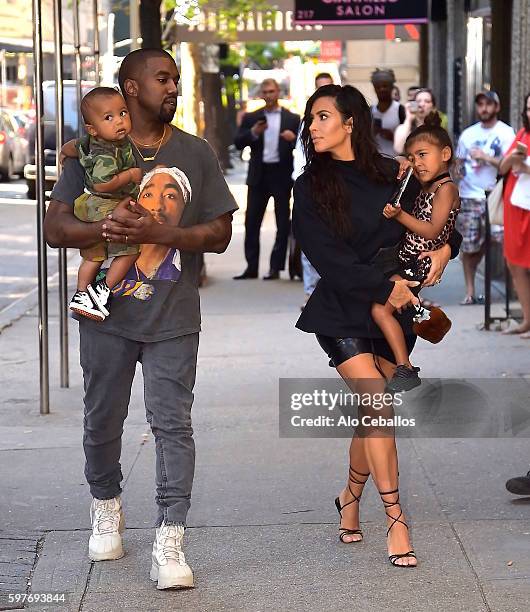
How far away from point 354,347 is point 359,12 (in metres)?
Result: 10.1

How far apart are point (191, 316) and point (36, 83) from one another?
308 cm

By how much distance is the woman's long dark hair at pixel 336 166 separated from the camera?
501cm

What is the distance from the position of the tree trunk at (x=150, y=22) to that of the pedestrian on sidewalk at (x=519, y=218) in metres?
4.18

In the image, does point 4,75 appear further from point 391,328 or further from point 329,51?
point 391,328

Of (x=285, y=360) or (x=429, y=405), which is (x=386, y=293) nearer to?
(x=429, y=405)

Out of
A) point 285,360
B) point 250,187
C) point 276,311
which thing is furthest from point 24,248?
point 285,360

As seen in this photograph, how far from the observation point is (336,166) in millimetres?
5090

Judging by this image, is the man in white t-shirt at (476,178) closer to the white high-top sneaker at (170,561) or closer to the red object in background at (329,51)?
the white high-top sneaker at (170,561)

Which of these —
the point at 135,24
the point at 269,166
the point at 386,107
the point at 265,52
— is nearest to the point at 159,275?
the point at 386,107

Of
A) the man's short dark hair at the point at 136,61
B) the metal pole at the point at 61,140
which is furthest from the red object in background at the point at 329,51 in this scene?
the man's short dark hair at the point at 136,61

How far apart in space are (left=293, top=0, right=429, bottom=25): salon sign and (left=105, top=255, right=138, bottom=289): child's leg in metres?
10.1

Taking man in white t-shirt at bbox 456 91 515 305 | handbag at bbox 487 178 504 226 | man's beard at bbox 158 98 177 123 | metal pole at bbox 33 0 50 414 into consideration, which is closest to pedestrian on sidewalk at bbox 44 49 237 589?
man's beard at bbox 158 98 177 123

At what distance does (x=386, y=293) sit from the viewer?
500 centimetres

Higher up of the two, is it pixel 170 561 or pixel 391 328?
pixel 391 328
